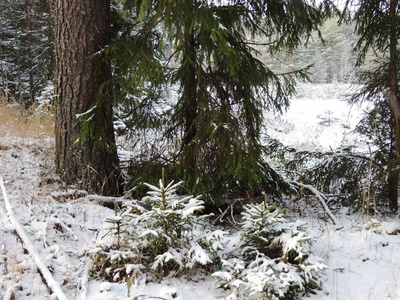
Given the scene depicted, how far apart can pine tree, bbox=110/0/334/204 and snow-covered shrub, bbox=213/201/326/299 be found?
1027mm

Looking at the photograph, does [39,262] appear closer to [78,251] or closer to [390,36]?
[78,251]

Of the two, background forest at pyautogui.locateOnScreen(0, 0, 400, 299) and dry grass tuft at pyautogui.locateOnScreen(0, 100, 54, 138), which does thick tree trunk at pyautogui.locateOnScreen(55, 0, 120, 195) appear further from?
dry grass tuft at pyautogui.locateOnScreen(0, 100, 54, 138)

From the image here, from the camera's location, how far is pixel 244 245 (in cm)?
242

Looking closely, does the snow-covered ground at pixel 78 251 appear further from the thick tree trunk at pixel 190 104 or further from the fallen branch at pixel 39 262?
the thick tree trunk at pixel 190 104

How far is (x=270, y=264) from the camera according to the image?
2.02 meters

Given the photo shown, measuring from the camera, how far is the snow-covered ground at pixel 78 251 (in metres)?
1.97

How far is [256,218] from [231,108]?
5.43 ft

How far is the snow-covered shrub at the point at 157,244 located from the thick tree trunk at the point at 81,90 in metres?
1.40

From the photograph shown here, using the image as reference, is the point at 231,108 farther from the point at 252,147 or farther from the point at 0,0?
the point at 0,0

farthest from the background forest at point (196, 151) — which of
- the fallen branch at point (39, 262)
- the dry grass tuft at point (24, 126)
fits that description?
the dry grass tuft at point (24, 126)

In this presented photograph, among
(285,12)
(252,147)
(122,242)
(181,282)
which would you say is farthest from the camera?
(285,12)

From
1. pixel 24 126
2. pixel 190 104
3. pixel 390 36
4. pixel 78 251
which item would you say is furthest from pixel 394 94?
pixel 24 126

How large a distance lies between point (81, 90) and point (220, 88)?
1.74 m

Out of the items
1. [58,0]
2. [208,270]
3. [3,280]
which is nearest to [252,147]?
[208,270]
